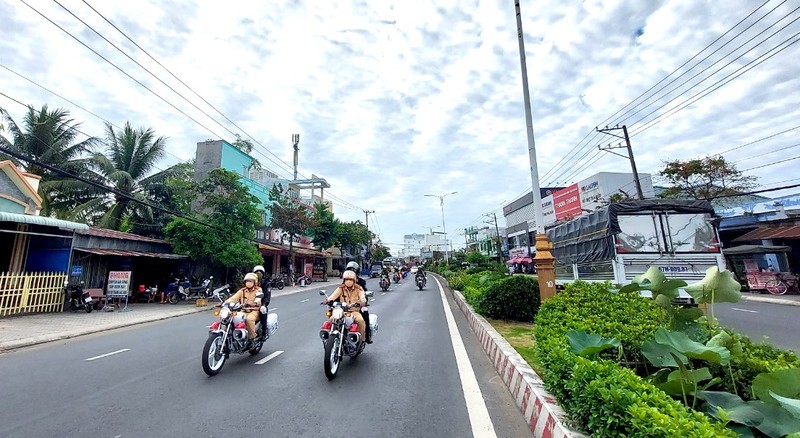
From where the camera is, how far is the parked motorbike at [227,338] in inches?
199

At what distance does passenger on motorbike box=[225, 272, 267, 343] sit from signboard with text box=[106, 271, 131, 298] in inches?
407

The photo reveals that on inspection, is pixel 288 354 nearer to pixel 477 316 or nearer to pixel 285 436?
pixel 285 436

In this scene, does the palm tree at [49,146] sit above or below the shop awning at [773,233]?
above

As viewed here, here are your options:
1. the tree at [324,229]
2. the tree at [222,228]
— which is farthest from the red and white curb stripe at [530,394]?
the tree at [324,229]

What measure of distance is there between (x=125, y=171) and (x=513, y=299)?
24.5m

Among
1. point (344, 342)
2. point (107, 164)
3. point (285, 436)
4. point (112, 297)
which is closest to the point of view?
point (285, 436)

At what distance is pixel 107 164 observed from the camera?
848 inches

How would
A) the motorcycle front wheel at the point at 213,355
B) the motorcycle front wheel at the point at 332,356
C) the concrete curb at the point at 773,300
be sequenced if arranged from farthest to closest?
the concrete curb at the point at 773,300, the motorcycle front wheel at the point at 213,355, the motorcycle front wheel at the point at 332,356

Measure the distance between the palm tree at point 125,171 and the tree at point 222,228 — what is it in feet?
22.5

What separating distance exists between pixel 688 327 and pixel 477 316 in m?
6.14

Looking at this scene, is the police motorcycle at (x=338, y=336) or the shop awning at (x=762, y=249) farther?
the shop awning at (x=762, y=249)

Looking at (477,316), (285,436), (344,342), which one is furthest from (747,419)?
(477,316)

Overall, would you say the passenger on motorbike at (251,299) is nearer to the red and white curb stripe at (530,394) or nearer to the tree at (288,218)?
the red and white curb stripe at (530,394)

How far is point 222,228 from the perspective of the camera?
17797 millimetres
